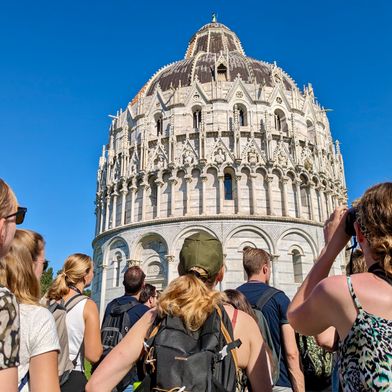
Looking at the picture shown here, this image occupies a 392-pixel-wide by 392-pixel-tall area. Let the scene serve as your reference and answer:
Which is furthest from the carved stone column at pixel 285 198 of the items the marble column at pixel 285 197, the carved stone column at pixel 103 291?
the carved stone column at pixel 103 291

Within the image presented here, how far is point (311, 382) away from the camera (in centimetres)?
484

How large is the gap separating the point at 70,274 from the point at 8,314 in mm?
2808

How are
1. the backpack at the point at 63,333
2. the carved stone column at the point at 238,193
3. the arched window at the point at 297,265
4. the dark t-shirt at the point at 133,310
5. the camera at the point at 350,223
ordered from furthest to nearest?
the carved stone column at the point at 238,193 < the arched window at the point at 297,265 < the dark t-shirt at the point at 133,310 < the backpack at the point at 63,333 < the camera at the point at 350,223

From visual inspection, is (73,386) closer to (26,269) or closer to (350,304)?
(26,269)

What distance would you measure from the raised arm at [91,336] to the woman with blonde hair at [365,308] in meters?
2.46

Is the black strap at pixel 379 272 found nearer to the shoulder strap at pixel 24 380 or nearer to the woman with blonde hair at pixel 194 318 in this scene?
the woman with blonde hair at pixel 194 318

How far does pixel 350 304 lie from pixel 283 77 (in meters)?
34.9

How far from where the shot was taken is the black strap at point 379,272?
2.20 meters

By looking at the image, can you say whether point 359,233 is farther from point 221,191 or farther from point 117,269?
point 117,269

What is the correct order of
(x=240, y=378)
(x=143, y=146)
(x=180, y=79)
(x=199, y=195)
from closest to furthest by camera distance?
(x=240, y=378) < (x=199, y=195) < (x=143, y=146) < (x=180, y=79)

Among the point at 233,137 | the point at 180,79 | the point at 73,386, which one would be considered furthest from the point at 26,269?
the point at 180,79

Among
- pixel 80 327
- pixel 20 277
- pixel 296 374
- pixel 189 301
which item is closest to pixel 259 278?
pixel 296 374

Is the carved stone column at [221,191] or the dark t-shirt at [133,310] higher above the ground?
the carved stone column at [221,191]

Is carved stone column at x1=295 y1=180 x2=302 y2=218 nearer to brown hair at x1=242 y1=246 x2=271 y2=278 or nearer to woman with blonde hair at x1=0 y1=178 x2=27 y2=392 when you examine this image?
brown hair at x1=242 y1=246 x2=271 y2=278
